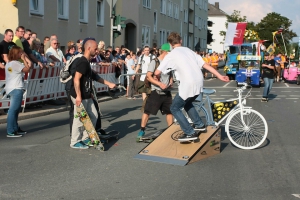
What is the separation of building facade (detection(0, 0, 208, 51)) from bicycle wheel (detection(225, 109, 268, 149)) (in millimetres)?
9312

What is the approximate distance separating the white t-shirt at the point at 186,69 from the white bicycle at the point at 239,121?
36.5 inches

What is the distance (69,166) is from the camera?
720 cm

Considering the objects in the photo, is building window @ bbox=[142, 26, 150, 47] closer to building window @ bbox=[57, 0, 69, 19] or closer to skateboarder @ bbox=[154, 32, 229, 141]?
building window @ bbox=[57, 0, 69, 19]

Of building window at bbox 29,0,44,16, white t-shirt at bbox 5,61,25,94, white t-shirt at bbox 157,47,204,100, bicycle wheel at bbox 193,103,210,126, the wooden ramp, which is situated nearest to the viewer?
the wooden ramp

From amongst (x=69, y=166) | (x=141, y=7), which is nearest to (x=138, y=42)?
(x=141, y=7)

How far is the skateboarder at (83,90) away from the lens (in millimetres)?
8180

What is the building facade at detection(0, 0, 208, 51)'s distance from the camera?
20.9m

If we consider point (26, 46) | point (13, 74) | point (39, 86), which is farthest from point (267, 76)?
point (13, 74)

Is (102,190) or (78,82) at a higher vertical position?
(78,82)

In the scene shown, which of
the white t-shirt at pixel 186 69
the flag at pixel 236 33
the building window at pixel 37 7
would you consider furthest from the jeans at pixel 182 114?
the flag at pixel 236 33

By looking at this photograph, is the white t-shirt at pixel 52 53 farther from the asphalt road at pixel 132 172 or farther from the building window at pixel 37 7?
the building window at pixel 37 7

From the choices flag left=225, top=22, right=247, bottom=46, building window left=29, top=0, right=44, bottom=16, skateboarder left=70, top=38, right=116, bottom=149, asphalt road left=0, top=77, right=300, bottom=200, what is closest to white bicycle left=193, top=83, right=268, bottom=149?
asphalt road left=0, top=77, right=300, bottom=200

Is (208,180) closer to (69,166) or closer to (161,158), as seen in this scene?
(161,158)

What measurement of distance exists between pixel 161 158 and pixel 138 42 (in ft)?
112
